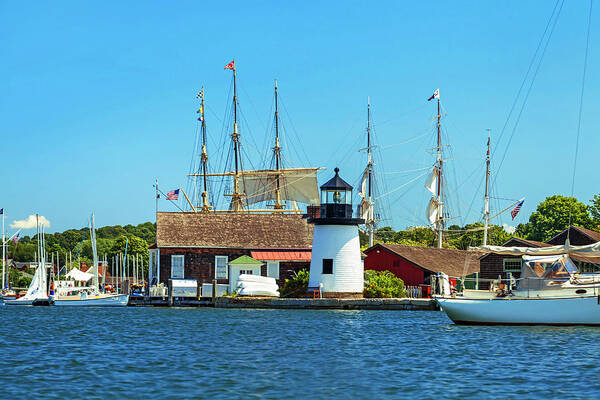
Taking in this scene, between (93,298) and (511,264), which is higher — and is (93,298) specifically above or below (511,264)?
below

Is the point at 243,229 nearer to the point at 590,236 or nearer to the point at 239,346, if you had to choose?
the point at 590,236

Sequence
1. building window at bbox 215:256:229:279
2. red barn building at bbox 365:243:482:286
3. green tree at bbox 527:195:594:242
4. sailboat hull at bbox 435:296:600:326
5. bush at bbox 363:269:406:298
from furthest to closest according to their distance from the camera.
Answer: green tree at bbox 527:195:594:242 → red barn building at bbox 365:243:482:286 → building window at bbox 215:256:229:279 → bush at bbox 363:269:406:298 → sailboat hull at bbox 435:296:600:326

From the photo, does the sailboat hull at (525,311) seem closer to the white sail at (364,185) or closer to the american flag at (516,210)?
the american flag at (516,210)

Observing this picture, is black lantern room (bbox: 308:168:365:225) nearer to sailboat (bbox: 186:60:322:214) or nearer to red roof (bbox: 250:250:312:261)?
red roof (bbox: 250:250:312:261)

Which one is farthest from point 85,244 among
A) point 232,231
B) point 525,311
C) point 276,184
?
point 525,311

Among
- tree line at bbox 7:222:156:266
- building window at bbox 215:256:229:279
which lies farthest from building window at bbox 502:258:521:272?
tree line at bbox 7:222:156:266

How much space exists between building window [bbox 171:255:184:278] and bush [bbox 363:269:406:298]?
41.3 ft

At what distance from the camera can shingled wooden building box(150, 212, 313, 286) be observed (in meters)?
53.7

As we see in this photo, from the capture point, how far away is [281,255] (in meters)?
54.0

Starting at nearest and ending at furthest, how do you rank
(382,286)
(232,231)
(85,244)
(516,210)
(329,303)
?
(329,303)
(382,286)
(232,231)
(516,210)
(85,244)

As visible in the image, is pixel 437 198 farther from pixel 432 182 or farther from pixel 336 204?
pixel 336 204

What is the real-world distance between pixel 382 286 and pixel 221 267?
11.5 metres

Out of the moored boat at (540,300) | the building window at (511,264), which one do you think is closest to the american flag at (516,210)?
the building window at (511,264)

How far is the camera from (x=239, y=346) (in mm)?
26859
